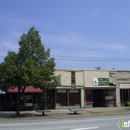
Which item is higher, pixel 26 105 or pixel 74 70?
pixel 74 70

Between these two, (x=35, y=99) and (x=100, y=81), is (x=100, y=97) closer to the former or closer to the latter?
(x=100, y=81)

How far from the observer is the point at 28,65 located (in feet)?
74.8

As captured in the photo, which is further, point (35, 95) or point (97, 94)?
point (97, 94)

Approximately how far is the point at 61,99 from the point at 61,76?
9.99ft

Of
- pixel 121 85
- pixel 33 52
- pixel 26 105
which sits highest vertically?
pixel 33 52

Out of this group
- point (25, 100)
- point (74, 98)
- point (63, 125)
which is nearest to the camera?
point (63, 125)

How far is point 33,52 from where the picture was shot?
24.1 m

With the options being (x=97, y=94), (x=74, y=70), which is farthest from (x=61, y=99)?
(x=97, y=94)

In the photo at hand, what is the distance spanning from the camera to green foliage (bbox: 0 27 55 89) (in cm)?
2259

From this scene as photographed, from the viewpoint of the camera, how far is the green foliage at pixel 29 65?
22.6 metres

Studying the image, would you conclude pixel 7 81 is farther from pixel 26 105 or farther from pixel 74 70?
pixel 74 70

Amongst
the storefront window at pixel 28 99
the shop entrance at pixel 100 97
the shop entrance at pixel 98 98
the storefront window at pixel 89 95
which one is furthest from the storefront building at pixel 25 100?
the shop entrance at pixel 98 98

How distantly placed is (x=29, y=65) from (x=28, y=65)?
0.30 feet

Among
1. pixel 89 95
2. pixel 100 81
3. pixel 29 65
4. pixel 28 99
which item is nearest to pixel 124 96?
pixel 100 81
